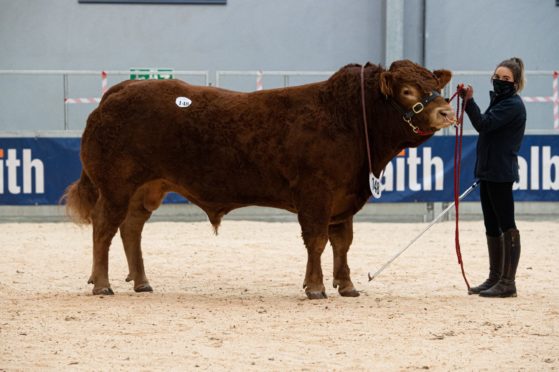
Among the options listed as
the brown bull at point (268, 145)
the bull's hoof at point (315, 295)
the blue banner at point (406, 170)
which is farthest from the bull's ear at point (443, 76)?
the blue banner at point (406, 170)

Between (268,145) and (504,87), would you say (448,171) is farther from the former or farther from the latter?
(268,145)

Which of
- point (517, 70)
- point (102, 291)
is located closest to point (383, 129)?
point (517, 70)

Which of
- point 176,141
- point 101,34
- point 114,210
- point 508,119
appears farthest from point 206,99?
point 101,34

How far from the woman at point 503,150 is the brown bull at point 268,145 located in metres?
0.43

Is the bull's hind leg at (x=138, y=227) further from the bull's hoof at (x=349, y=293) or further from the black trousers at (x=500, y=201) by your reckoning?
the black trousers at (x=500, y=201)

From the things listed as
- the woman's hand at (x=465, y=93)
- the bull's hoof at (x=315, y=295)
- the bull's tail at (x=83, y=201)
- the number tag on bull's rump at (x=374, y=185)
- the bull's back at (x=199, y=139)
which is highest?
the woman's hand at (x=465, y=93)

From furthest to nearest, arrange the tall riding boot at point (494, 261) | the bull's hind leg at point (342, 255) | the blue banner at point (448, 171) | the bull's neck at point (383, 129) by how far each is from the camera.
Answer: the blue banner at point (448, 171)
the tall riding boot at point (494, 261)
the bull's hind leg at point (342, 255)
the bull's neck at point (383, 129)

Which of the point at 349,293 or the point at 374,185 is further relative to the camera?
the point at 349,293

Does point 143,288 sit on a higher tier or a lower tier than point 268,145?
lower

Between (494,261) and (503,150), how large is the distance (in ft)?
3.21

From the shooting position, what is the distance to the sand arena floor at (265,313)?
5.72 metres

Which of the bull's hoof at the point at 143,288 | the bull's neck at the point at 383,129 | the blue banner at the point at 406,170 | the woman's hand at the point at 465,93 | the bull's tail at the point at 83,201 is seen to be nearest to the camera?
the woman's hand at the point at 465,93

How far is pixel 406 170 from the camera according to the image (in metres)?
14.7

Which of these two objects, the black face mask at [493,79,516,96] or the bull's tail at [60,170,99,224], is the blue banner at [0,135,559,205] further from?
the black face mask at [493,79,516,96]
